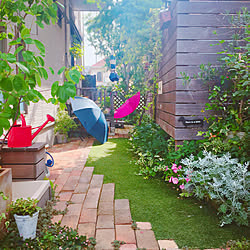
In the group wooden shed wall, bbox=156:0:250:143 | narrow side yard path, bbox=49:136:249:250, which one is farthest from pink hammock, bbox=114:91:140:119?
wooden shed wall, bbox=156:0:250:143

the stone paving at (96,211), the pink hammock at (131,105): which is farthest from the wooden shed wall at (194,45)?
the pink hammock at (131,105)

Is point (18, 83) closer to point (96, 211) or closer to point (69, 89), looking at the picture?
point (69, 89)

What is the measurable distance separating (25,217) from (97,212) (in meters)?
1.03

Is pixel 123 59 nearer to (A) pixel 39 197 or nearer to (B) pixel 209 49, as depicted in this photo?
(B) pixel 209 49

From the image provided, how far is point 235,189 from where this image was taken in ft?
8.23

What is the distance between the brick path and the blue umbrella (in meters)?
1.05

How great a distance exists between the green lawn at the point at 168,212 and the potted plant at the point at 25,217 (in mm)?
1098

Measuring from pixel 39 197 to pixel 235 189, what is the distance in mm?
1917

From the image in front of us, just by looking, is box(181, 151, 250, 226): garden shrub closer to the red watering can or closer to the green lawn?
the green lawn

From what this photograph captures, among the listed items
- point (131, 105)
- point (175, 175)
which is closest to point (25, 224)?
point (175, 175)

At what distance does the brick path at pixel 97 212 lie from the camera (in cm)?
229

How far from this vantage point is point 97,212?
9.53 ft

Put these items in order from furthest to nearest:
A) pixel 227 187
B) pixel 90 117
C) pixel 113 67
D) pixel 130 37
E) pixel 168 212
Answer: pixel 113 67
pixel 130 37
pixel 90 117
pixel 168 212
pixel 227 187

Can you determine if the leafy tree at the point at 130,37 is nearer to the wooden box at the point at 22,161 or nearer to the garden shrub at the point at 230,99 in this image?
the garden shrub at the point at 230,99
